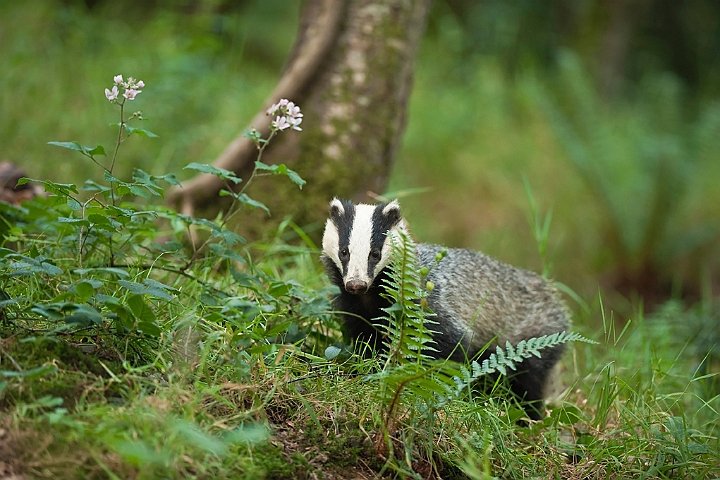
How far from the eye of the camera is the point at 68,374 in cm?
251

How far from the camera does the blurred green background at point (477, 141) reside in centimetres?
660

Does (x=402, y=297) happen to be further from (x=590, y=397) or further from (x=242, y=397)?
(x=590, y=397)

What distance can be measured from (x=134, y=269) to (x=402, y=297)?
59.0 inches

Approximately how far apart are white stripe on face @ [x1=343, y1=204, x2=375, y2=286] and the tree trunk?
147 centimetres

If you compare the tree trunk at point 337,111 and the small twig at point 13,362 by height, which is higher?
the tree trunk at point 337,111

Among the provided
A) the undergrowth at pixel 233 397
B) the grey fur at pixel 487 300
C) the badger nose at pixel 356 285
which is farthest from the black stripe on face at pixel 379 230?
the undergrowth at pixel 233 397

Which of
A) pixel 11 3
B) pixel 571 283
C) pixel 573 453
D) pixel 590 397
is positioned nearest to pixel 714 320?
pixel 571 283

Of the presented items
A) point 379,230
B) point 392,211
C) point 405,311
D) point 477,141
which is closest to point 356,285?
point 379,230

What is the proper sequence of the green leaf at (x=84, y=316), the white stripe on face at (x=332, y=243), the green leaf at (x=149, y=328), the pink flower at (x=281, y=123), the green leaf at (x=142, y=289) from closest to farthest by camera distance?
the green leaf at (x=84, y=316) < the green leaf at (x=149, y=328) < the green leaf at (x=142, y=289) < the pink flower at (x=281, y=123) < the white stripe on face at (x=332, y=243)

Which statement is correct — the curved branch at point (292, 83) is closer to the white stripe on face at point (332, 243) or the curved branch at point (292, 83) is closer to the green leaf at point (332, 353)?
the white stripe on face at point (332, 243)

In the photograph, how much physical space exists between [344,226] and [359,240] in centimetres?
17

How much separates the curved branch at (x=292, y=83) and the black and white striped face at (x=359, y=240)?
1.56 meters

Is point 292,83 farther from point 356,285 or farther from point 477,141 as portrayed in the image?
point 477,141

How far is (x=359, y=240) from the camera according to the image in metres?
3.50
